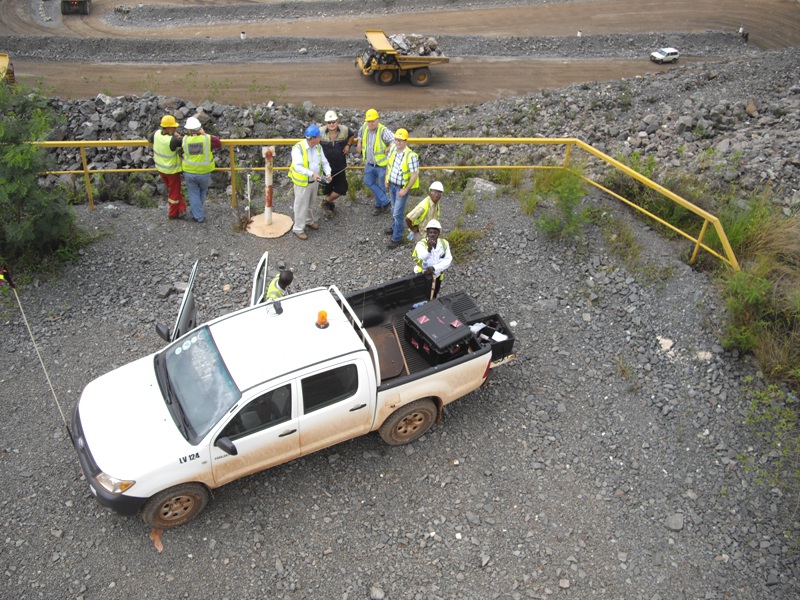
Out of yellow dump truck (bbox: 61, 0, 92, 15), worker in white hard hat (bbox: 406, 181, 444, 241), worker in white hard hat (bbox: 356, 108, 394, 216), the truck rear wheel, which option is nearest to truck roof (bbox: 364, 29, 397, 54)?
the truck rear wheel

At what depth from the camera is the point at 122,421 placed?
6.42 meters

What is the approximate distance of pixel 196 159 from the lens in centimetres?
969

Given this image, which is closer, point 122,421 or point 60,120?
point 122,421

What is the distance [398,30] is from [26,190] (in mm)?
21300

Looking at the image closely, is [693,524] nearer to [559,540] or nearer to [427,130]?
[559,540]

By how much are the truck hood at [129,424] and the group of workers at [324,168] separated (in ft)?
12.5

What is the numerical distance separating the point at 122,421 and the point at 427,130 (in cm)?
1352

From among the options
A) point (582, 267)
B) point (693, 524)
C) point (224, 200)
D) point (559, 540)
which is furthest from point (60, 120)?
point (693, 524)

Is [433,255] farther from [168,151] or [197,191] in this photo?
[168,151]

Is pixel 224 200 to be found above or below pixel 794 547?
above

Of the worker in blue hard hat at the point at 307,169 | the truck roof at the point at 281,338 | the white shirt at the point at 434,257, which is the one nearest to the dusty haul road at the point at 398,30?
the worker in blue hard hat at the point at 307,169

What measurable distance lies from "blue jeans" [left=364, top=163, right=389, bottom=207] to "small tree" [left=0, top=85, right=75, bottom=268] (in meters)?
4.30

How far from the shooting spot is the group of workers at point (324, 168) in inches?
370

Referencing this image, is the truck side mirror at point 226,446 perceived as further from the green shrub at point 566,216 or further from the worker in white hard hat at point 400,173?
the green shrub at point 566,216
